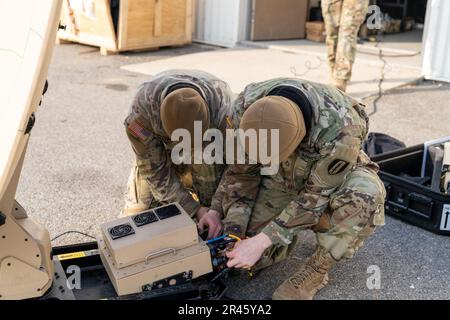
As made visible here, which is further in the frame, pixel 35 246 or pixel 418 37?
pixel 418 37

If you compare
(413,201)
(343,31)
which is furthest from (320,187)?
(343,31)

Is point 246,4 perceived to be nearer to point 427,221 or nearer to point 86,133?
point 86,133

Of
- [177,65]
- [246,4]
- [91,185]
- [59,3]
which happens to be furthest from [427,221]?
[246,4]

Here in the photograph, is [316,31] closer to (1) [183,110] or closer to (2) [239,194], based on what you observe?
(2) [239,194]

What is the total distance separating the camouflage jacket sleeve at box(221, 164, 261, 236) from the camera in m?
2.74

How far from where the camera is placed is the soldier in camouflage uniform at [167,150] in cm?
271

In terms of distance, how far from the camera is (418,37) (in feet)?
35.2

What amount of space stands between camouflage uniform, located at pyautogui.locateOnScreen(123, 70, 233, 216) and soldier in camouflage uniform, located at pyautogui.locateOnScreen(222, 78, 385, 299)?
25cm

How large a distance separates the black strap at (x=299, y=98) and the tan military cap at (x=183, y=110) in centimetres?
35

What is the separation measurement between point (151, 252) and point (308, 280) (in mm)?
769

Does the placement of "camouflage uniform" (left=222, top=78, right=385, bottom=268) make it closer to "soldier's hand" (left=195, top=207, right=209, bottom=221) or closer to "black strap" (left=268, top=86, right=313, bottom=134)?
"black strap" (left=268, top=86, right=313, bottom=134)

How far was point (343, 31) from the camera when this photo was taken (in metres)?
5.73

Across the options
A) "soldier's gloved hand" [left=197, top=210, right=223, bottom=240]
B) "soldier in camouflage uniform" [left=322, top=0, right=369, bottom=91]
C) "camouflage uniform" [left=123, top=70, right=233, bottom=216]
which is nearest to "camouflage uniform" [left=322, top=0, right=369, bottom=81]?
"soldier in camouflage uniform" [left=322, top=0, right=369, bottom=91]

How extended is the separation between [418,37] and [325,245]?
9237 mm
